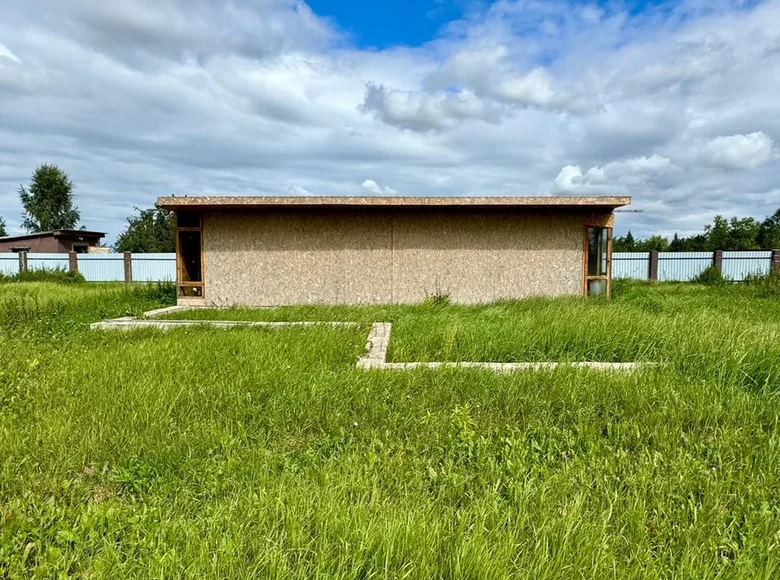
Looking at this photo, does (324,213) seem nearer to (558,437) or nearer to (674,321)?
(674,321)

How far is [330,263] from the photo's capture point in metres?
11.4

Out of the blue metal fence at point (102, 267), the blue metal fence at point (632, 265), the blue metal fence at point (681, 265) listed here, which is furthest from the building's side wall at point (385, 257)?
the blue metal fence at point (102, 267)

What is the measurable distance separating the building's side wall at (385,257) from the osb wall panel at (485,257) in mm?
25

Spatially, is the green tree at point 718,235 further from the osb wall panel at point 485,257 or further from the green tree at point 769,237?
the osb wall panel at point 485,257

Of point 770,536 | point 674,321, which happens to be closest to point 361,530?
point 770,536

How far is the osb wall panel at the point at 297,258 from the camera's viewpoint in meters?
11.3

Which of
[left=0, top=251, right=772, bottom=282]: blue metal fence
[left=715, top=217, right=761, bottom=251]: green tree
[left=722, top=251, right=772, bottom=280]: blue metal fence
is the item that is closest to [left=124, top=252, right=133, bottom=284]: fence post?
→ [left=0, top=251, right=772, bottom=282]: blue metal fence

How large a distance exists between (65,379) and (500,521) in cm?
429

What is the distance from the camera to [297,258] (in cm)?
1139

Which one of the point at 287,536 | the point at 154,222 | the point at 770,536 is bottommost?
the point at 770,536

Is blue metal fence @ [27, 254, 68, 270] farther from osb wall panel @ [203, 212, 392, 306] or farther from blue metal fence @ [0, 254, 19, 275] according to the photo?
osb wall panel @ [203, 212, 392, 306]

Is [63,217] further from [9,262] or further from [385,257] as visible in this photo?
[385,257]

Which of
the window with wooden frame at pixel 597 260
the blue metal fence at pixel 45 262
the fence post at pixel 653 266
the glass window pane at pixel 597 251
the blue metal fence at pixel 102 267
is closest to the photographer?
the window with wooden frame at pixel 597 260

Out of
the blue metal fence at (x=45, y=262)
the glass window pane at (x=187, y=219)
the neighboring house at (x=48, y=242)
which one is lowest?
the blue metal fence at (x=45, y=262)
